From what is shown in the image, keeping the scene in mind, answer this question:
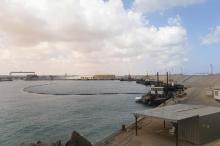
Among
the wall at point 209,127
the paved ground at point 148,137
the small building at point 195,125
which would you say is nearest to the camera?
the small building at point 195,125

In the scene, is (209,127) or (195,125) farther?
(209,127)

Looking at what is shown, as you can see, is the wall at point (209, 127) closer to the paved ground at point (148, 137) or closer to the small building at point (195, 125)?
the small building at point (195, 125)

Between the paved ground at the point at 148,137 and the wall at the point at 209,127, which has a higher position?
the wall at the point at 209,127

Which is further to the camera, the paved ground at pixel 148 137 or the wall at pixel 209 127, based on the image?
the paved ground at pixel 148 137

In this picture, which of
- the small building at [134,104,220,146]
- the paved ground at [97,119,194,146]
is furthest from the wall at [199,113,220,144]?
the paved ground at [97,119,194,146]

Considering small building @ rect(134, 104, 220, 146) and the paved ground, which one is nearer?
small building @ rect(134, 104, 220, 146)

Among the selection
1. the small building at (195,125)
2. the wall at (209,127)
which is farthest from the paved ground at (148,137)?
the wall at (209,127)

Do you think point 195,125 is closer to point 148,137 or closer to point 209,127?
point 209,127

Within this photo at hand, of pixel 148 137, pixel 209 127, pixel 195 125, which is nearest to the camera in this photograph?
pixel 195 125

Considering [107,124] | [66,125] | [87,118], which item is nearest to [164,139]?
[107,124]

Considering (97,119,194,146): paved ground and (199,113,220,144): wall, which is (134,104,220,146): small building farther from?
(97,119,194,146): paved ground

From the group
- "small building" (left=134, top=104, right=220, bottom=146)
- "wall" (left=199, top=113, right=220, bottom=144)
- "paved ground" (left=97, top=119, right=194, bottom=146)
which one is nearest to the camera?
"small building" (left=134, top=104, right=220, bottom=146)

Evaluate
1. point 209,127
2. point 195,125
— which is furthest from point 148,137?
point 209,127

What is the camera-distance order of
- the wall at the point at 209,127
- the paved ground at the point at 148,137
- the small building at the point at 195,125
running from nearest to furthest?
the small building at the point at 195,125
the wall at the point at 209,127
the paved ground at the point at 148,137
